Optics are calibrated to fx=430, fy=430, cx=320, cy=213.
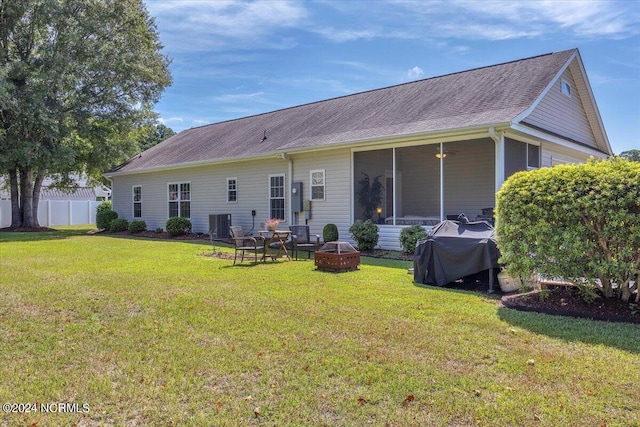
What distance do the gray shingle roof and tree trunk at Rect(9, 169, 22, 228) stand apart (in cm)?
671

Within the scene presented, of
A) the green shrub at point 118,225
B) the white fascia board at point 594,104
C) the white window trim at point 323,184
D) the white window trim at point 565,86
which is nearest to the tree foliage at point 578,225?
the white window trim at point 323,184

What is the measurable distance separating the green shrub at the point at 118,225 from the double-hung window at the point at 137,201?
2.13 ft

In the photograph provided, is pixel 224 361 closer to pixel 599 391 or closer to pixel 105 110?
pixel 599 391

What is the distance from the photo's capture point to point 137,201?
19.8 meters

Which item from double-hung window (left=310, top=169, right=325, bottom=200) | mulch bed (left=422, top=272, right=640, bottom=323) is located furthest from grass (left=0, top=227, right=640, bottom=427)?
double-hung window (left=310, top=169, right=325, bottom=200)

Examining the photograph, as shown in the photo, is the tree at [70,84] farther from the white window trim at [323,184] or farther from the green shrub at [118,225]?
the white window trim at [323,184]

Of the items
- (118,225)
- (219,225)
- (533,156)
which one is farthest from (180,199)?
(533,156)

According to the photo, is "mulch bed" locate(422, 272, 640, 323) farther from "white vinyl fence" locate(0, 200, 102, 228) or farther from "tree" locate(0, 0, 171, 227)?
"white vinyl fence" locate(0, 200, 102, 228)

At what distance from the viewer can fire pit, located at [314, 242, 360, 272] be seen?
812cm

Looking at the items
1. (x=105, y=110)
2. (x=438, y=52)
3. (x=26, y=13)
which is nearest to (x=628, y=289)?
(x=438, y=52)

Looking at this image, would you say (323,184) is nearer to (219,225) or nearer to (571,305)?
A: (219,225)

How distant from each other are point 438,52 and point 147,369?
14.4m

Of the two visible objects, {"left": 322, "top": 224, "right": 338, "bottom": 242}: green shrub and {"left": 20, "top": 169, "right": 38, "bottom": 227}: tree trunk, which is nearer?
{"left": 322, "top": 224, "right": 338, "bottom": 242}: green shrub

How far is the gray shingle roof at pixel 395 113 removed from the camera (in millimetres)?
10367
